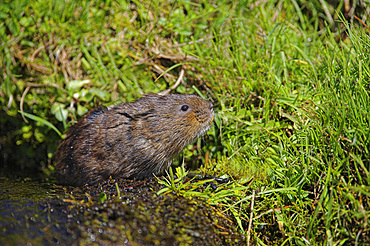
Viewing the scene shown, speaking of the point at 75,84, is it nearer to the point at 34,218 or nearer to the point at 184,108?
the point at 184,108

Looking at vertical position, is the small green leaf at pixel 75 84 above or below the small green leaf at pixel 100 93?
above

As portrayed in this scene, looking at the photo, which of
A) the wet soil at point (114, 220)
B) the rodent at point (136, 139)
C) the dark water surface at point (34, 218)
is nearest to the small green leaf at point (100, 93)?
the rodent at point (136, 139)

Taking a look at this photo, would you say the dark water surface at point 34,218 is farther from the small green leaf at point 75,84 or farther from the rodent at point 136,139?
the small green leaf at point 75,84

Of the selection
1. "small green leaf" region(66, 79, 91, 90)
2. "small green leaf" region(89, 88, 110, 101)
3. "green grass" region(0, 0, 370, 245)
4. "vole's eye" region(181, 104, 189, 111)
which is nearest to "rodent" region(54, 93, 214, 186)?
"vole's eye" region(181, 104, 189, 111)

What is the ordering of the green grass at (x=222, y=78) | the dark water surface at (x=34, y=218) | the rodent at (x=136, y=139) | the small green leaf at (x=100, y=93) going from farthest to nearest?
1. the small green leaf at (x=100, y=93)
2. the rodent at (x=136, y=139)
3. the green grass at (x=222, y=78)
4. the dark water surface at (x=34, y=218)

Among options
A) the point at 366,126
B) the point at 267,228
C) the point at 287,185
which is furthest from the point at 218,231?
the point at 366,126

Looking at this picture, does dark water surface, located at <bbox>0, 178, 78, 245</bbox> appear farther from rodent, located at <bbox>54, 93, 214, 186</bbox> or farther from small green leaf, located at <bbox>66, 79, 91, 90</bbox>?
small green leaf, located at <bbox>66, 79, 91, 90</bbox>

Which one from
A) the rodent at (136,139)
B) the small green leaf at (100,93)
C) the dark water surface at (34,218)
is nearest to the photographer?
the dark water surface at (34,218)

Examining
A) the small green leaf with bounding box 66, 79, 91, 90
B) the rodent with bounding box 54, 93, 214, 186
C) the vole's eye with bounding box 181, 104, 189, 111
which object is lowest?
the rodent with bounding box 54, 93, 214, 186
